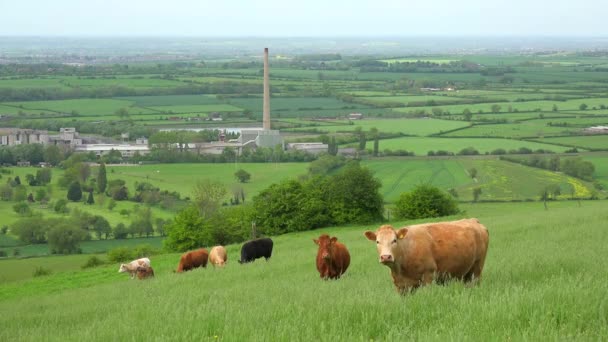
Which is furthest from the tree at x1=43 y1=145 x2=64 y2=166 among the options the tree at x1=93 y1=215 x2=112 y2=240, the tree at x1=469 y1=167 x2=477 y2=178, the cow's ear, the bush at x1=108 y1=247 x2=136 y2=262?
the cow's ear

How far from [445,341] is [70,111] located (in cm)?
12836

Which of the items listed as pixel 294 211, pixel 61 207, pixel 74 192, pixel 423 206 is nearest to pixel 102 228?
pixel 61 207

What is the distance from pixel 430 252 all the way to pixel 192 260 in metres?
15.1

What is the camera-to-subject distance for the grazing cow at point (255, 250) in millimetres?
25250

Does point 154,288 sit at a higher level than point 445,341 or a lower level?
lower

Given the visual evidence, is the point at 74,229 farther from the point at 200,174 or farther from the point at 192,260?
the point at 192,260

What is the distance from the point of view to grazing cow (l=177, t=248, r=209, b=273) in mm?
25891

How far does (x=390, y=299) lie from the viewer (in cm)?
1041

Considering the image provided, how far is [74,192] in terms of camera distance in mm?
71938

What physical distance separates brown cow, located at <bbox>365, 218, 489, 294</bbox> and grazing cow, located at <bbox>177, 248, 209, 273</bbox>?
14.3 metres

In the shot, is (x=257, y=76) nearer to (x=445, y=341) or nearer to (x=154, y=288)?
(x=154, y=288)

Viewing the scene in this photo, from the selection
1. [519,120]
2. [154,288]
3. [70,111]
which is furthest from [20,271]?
[70,111]

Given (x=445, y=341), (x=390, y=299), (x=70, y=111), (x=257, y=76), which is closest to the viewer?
(x=445, y=341)

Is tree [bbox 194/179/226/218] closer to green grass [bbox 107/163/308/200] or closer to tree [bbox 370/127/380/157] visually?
green grass [bbox 107/163/308/200]
